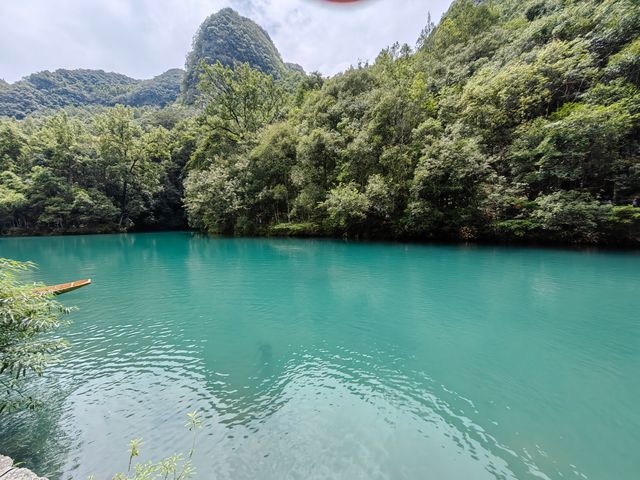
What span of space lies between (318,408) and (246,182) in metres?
27.1

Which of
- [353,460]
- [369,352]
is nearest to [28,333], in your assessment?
[353,460]

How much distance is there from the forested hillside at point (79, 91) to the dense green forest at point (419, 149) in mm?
54418

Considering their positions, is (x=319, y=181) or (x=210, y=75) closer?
(x=319, y=181)

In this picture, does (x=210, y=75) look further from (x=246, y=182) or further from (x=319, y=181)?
(x=319, y=181)

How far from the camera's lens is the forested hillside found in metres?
71.6

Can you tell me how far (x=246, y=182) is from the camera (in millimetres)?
28969

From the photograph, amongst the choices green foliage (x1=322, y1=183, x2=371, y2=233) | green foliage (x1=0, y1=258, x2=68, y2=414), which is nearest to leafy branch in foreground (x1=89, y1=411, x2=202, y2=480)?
green foliage (x1=0, y1=258, x2=68, y2=414)

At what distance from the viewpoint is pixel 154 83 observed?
4028 inches

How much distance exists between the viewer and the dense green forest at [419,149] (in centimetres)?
1611

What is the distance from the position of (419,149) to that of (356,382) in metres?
19.4

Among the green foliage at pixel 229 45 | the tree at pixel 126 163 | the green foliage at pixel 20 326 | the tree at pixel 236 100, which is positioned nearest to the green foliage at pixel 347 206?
the tree at pixel 236 100

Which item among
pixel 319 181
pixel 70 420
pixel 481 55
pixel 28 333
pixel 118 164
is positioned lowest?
pixel 70 420

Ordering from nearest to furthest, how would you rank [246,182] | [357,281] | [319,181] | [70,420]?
1. [70,420]
2. [357,281]
3. [319,181]
4. [246,182]

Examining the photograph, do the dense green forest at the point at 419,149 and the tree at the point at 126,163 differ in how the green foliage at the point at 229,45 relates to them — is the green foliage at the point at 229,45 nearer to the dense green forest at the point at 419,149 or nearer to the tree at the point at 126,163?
the tree at the point at 126,163
